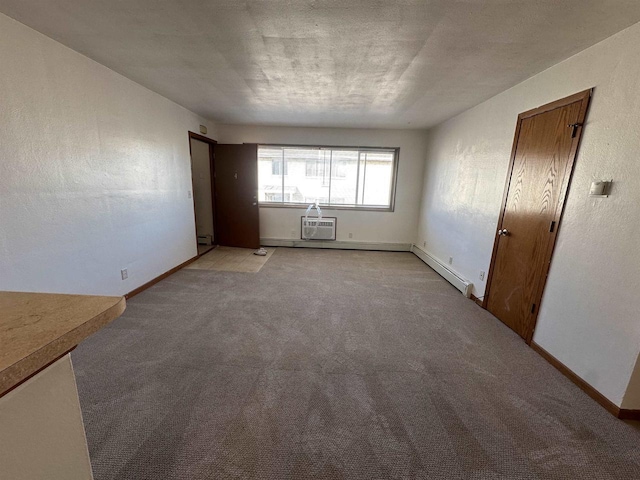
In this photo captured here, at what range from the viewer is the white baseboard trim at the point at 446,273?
3.18m

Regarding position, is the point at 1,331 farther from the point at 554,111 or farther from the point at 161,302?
the point at 554,111

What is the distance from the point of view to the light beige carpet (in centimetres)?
399

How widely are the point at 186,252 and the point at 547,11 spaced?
4465 millimetres

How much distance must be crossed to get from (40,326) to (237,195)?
4679 millimetres

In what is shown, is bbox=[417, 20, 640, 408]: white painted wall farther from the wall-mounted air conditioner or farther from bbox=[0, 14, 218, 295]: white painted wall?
bbox=[0, 14, 218, 295]: white painted wall

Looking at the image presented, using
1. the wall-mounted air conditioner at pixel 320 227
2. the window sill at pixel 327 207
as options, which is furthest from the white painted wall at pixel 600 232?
the wall-mounted air conditioner at pixel 320 227

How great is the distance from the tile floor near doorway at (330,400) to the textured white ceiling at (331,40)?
228cm

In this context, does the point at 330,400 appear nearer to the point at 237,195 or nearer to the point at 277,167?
the point at 237,195

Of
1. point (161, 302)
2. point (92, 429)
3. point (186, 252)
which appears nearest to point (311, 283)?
point (161, 302)

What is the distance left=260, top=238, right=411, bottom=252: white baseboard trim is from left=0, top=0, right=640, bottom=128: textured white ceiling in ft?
9.41

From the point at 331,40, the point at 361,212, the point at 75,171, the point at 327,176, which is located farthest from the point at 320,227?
the point at 75,171

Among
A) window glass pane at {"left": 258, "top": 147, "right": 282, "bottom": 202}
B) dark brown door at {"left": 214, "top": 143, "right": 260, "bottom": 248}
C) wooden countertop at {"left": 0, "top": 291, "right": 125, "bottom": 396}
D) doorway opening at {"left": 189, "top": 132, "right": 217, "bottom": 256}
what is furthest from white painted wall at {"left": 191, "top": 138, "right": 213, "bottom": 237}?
wooden countertop at {"left": 0, "top": 291, "right": 125, "bottom": 396}

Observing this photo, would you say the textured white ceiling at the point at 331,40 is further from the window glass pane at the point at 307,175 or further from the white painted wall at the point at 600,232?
the window glass pane at the point at 307,175

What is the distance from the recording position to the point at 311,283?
347 cm
